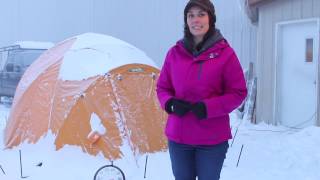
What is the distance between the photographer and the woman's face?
3.34 meters

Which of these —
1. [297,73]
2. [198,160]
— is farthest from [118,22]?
[198,160]

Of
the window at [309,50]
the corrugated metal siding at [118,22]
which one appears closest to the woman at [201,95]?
the window at [309,50]

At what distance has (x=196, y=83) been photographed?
128 inches

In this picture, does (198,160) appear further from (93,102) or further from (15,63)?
(15,63)

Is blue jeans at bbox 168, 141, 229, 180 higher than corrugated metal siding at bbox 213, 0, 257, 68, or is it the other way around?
corrugated metal siding at bbox 213, 0, 257, 68

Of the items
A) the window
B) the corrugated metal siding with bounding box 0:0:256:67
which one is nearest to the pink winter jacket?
the window

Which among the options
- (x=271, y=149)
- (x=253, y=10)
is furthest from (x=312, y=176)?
(x=253, y=10)

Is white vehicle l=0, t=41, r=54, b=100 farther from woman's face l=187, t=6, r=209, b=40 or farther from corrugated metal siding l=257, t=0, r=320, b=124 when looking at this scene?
woman's face l=187, t=6, r=209, b=40

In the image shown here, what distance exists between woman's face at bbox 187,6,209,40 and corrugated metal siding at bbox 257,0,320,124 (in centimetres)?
668

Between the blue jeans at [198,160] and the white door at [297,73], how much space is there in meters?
6.37

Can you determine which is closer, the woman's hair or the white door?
the woman's hair

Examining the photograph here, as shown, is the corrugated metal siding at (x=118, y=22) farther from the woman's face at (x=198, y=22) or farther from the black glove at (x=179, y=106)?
the black glove at (x=179, y=106)

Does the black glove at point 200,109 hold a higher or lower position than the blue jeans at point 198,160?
higher

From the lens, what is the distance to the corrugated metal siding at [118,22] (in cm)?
2070
